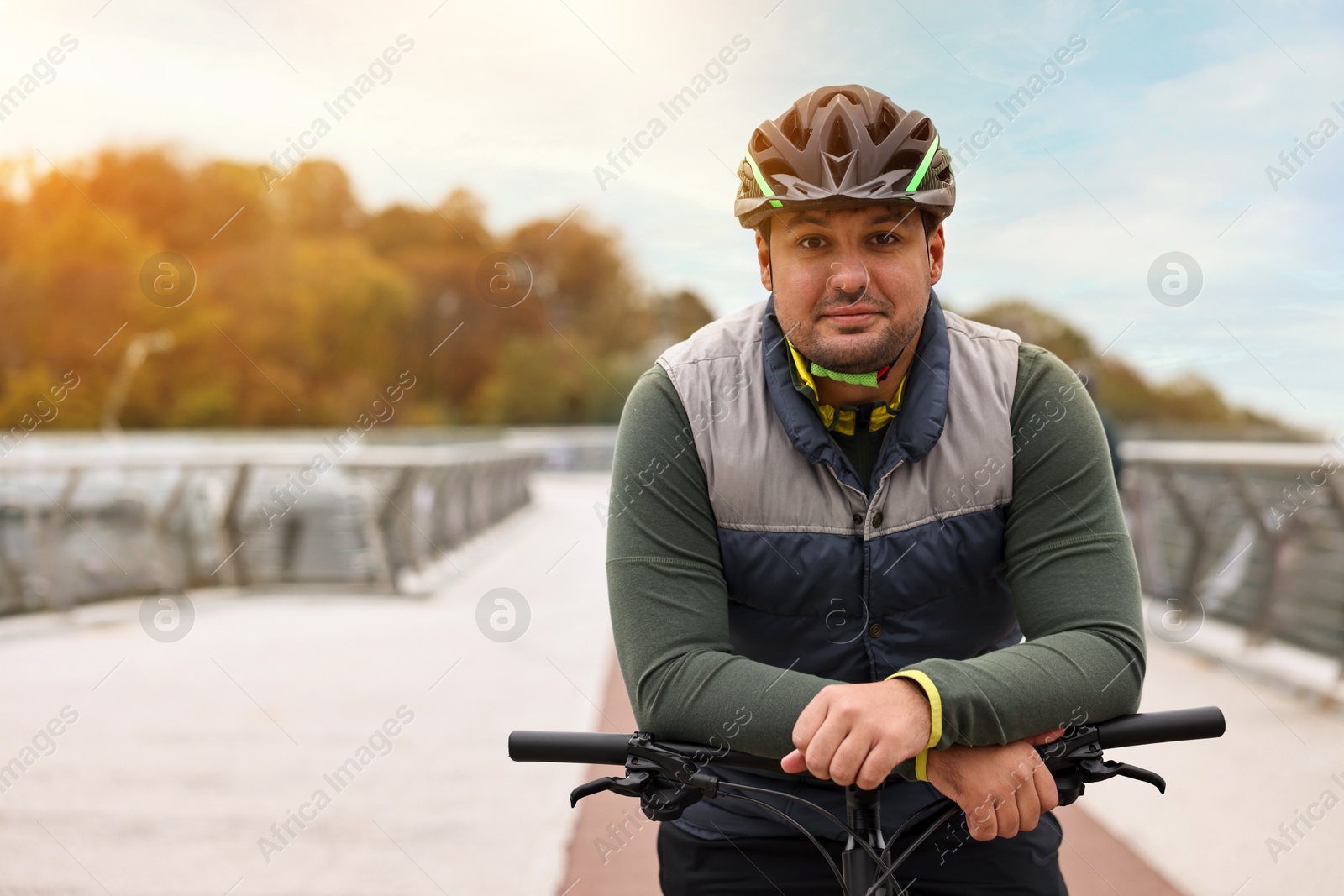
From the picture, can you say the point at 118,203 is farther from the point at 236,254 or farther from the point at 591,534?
the point at 591,534

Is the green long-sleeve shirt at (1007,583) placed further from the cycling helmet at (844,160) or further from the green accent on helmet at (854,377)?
the cycling helmet at (844,160)

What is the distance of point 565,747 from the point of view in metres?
1.74

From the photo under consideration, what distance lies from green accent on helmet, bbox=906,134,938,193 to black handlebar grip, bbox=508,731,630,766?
905 millimetres

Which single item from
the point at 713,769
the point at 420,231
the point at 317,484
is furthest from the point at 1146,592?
the point at 420,231

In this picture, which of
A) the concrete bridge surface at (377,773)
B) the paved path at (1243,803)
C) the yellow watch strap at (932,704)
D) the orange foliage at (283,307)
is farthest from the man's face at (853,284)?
the orange foliage at (283,307)

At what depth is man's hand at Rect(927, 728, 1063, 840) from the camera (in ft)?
5.59

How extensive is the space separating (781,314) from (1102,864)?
3.39 meters

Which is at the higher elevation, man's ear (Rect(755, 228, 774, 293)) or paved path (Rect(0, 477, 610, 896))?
man's ear (Rect(755, 228, 774, 293))

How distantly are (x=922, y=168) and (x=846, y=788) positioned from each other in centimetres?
92

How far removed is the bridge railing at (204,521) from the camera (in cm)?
962

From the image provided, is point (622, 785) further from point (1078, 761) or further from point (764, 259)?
point (764, 259)

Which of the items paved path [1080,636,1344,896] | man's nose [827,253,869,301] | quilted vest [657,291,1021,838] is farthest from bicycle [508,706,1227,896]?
paved path [1080,636,1344,896]

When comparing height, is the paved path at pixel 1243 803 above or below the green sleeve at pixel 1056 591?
below

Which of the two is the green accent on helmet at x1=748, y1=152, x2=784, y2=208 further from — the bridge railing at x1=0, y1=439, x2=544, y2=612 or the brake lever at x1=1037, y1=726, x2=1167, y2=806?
the bridge railing at x1=0, y1=439, x2=544, y2=612
